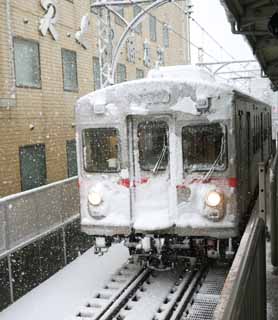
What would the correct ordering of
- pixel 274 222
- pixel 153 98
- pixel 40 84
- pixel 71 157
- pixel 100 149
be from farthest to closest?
pixel 71 157 → pixel 40 84 → pixel 100 149 → pixel 153 98 → pixel 274 222

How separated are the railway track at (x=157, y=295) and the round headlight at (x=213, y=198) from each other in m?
1.26

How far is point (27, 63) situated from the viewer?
11.8m

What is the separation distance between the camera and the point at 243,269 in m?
3.02

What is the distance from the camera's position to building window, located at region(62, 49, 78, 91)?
540 inches

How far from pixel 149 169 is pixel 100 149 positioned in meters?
0.93

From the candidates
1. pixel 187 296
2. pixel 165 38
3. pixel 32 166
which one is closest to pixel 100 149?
pixel 187 296

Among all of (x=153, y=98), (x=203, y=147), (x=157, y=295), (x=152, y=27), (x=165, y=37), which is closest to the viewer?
(x=157, y=295)

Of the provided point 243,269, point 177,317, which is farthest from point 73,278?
point 243,269

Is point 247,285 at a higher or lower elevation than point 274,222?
higher

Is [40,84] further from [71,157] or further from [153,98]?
[153,98]

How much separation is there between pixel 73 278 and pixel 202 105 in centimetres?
370

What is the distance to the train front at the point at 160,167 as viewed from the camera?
7.39 meters

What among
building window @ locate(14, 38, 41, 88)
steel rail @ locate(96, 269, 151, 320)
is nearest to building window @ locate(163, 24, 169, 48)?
→ building window @ locate(14, 38, 41, 88)

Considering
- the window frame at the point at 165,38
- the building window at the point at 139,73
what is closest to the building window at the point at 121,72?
the building window at the point at 139,73
